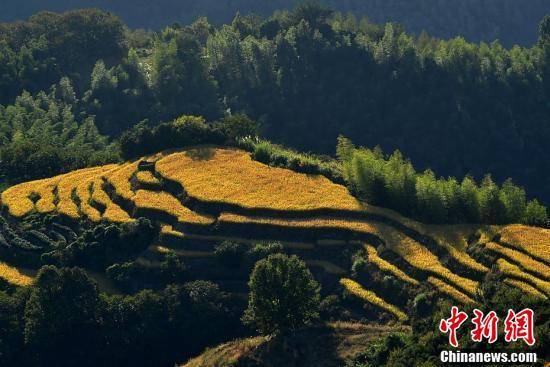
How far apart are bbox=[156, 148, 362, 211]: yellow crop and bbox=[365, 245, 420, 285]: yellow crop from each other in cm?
697

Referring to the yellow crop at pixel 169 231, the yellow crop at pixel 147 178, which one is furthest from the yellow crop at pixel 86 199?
the yellow crop at pixel 169 231

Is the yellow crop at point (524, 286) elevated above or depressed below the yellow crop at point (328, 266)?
above

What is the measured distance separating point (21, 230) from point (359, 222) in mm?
37030

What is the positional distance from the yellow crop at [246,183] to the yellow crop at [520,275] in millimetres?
17327

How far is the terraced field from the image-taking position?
7975 cm

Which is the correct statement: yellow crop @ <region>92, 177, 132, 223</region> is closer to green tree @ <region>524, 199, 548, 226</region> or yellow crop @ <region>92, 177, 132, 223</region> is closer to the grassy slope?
the grassy slope

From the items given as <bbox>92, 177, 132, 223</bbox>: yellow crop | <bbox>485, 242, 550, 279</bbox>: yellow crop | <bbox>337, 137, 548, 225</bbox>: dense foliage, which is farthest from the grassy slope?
<bbox>92, 177, 132, 223</bbox>: yellow crop

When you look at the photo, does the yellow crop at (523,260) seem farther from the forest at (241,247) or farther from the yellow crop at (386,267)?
the yellow crop at (386,267)

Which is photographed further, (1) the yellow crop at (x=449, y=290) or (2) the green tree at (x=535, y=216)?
(2) the green tree at (x=535, y=216)

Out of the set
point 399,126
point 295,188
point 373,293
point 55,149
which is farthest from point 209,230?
point 399,126

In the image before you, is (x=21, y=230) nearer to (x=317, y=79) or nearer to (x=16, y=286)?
(x=16, y=286)

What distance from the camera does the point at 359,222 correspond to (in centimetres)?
8925

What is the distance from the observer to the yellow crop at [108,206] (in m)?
96.1

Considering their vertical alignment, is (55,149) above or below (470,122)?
above
